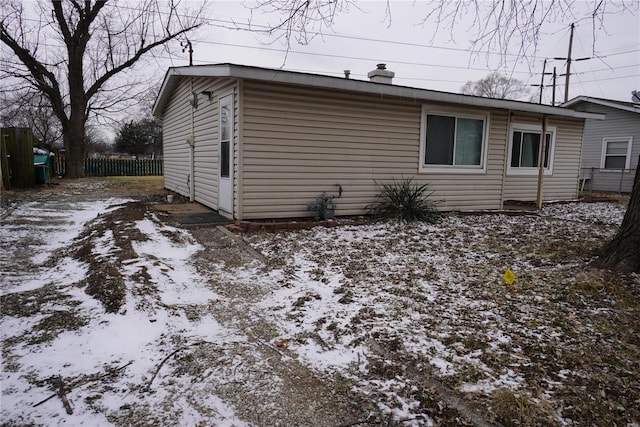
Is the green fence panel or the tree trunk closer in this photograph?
the tree trunk

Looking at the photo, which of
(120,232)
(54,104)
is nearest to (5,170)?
(54,104)

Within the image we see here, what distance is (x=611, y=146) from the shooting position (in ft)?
49.9

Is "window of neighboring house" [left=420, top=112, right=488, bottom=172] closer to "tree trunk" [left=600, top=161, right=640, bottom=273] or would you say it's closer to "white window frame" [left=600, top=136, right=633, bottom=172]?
"tree trunk" [left=600, top=161, right=640, bottom=273]

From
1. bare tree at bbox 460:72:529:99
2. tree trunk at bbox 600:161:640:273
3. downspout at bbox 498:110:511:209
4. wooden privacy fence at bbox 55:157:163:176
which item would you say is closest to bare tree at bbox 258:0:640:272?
tree trunk at bbox 600:161:640:273

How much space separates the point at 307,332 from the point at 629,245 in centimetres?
372

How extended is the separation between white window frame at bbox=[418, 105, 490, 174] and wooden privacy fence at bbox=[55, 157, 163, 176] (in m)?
17.5

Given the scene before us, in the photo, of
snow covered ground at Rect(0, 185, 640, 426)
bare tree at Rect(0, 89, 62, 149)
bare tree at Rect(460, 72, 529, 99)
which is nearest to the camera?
snow covered ground at Rect(0, 185, 640, 426)

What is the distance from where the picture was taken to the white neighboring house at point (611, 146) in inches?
566

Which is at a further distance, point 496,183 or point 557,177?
point 557,177

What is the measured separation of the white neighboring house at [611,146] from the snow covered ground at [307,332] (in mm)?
12449

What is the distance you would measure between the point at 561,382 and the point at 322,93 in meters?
5.89

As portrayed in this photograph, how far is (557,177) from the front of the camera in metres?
11.1

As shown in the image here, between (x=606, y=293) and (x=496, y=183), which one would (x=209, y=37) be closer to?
(x=496, y=183)

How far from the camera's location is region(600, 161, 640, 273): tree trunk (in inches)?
163
